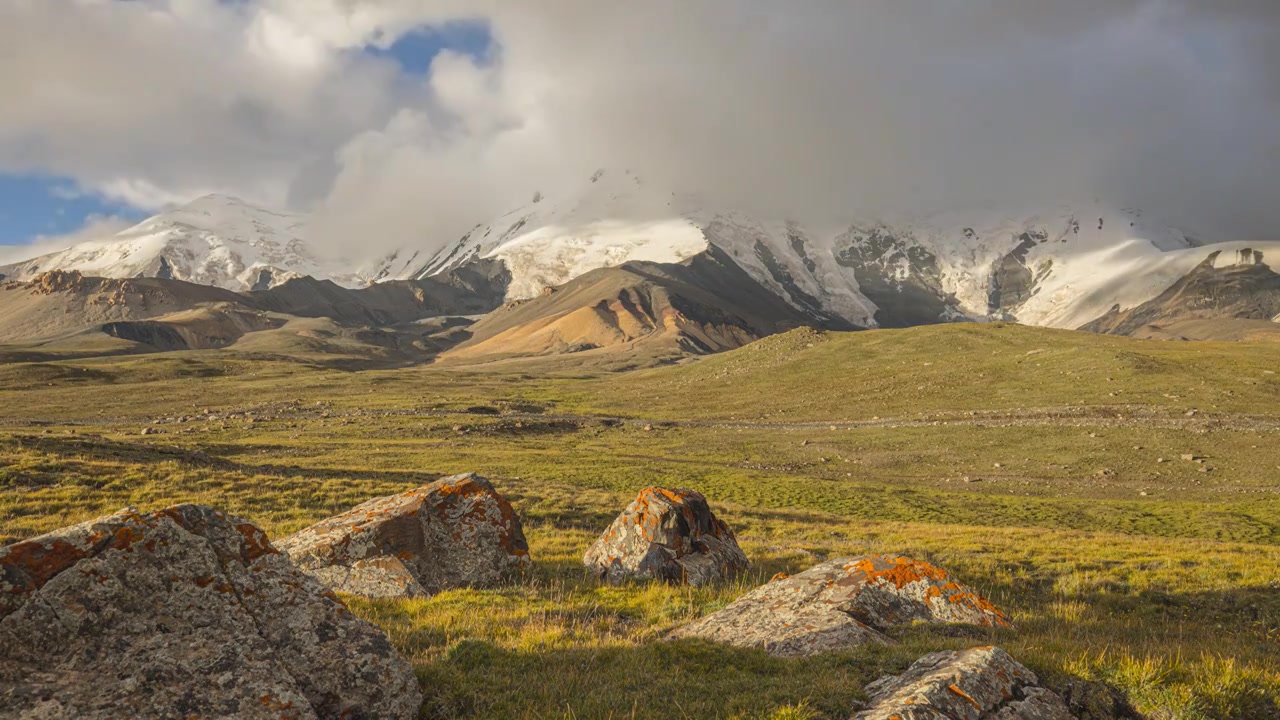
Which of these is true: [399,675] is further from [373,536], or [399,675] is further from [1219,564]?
[1219,564]

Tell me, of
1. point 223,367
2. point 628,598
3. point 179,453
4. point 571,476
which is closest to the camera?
point 628,598

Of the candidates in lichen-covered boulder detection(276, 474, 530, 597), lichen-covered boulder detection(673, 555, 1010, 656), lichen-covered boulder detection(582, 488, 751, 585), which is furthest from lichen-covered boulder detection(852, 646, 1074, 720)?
lichen-covered boulder detection(276, 474, 530, 597)

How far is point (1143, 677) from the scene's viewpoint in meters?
7.56

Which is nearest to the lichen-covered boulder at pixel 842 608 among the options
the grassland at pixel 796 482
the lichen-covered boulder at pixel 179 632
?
the grassland at pixel 796 482

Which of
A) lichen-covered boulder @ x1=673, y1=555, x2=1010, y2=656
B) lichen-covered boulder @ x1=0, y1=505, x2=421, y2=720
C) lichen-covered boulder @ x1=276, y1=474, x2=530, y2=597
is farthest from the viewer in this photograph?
lichen-covered boulder @ x1=276, y1=474, x2=530, y2=597

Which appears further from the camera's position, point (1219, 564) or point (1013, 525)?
point (1013, 525)

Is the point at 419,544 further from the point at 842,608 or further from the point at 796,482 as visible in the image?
the point at 796,482

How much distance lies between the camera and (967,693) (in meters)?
6.96

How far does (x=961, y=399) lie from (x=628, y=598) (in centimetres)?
7760

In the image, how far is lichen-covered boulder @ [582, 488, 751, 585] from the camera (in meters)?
16.5

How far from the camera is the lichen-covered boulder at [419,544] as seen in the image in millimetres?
14023

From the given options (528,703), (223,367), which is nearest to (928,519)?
(528,703)

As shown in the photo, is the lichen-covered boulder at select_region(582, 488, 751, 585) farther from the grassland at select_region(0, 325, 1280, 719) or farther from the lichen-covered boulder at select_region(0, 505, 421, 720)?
the lichen-covered boulder at select_region(0, 505, 421, 720)

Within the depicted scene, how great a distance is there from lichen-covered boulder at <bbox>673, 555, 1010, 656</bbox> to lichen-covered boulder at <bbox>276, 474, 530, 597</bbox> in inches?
252
